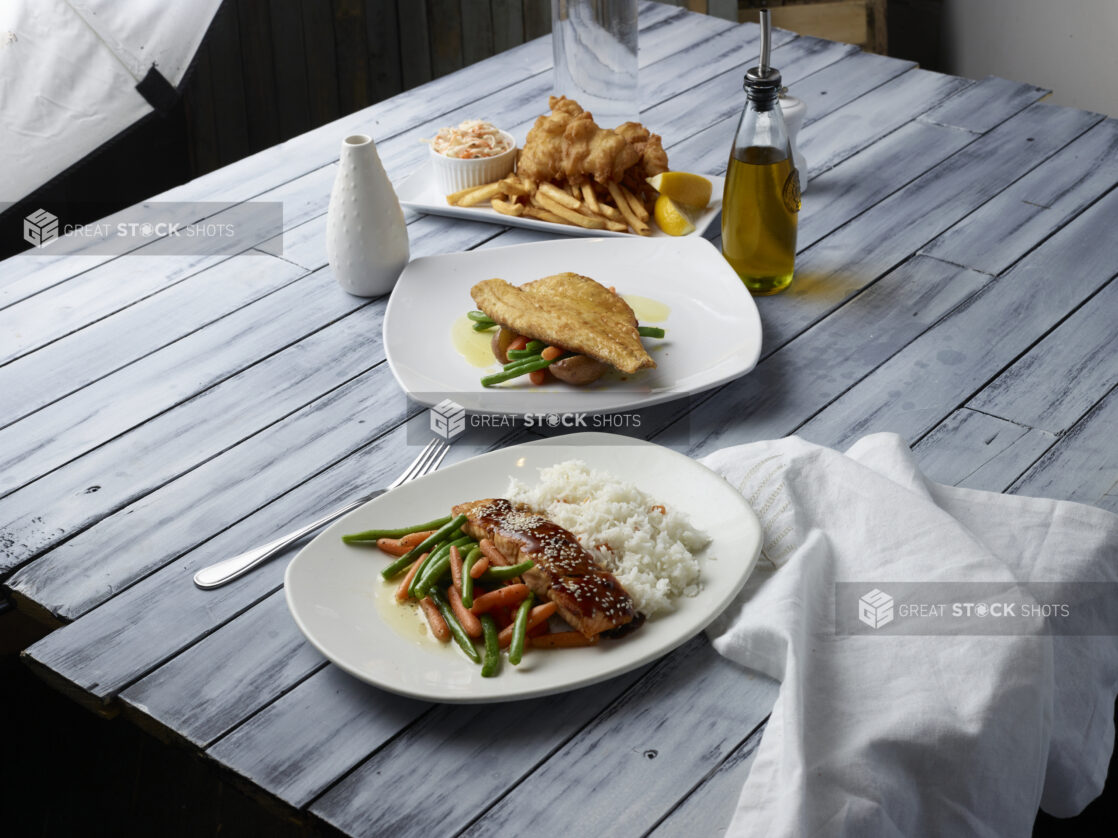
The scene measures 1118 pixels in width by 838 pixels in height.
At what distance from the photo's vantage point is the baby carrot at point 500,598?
1071mm

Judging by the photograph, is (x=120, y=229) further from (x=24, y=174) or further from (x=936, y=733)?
(x=936, y=733)

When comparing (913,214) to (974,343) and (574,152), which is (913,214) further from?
(574,152)

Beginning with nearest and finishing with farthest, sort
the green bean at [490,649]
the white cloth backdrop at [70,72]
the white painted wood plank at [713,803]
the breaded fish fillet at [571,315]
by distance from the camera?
the white painted wood plank at [713,803], the green bean at [490,649], the breaded fish fillet at [571,315], the white cloth backdrop at [70,72]

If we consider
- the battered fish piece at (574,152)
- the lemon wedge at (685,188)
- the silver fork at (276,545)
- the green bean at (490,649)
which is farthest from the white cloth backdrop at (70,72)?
the green bean at (490,649)

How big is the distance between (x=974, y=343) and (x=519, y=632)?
2.77ft

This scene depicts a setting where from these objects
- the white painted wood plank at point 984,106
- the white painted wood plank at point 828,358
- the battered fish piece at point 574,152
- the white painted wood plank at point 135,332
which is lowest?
the white painted wood plank at point 828,358

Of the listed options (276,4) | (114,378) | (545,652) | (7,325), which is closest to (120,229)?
(7,325)

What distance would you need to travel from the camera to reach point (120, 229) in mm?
1932

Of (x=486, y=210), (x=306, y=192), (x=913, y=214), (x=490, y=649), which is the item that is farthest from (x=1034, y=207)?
(x=490, y=649)

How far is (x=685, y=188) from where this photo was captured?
186 cm

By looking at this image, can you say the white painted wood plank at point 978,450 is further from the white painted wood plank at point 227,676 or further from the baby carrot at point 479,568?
the white painted wood plank at point 227,676

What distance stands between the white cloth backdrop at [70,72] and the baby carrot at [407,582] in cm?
210

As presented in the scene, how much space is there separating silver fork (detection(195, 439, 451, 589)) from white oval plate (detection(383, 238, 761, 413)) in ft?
0.38

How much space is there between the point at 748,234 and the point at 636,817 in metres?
0.95
